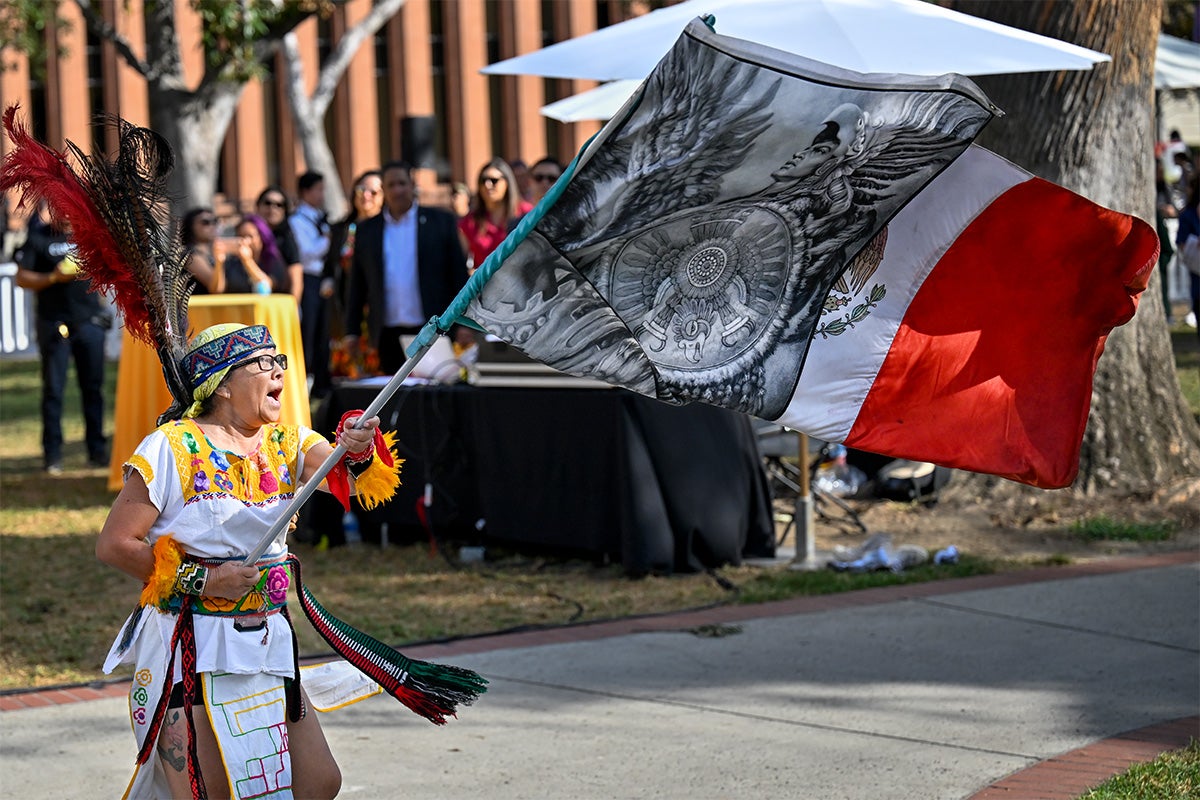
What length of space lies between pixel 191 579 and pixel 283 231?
952 cm

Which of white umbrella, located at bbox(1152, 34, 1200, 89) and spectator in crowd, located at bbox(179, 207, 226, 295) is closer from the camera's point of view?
spectator in crowd, located at bbox(179, 207, 226, 295)

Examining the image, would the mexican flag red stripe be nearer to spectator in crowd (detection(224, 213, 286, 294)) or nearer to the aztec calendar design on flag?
the aztec calendar design on flag

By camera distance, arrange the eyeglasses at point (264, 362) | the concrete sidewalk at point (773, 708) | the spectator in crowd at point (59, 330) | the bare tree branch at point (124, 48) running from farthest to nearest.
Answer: the bare tree branch at point (124, 48), the spectator in crowd at point (59, 330), the concrete sidewalk at point (773, 708), the eyeglasses at point (264, 362)

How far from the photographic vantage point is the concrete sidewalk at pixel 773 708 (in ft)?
17.6

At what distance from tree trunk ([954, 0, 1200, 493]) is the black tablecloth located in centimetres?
258

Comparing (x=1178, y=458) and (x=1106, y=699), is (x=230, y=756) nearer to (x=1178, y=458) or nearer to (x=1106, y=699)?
(x=1106, y=699)

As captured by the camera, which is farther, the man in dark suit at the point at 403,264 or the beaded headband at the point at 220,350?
the man in dark suit at the point at 403,264

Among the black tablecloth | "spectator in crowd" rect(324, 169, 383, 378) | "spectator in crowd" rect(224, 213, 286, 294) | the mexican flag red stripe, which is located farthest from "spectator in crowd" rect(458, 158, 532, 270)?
the mexican flag red stripe

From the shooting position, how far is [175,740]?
13.2 ft

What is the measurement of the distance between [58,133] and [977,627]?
4199 cm

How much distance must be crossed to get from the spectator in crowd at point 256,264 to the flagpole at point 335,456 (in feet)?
25.3

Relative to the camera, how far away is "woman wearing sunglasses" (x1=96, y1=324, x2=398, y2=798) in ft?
13.1

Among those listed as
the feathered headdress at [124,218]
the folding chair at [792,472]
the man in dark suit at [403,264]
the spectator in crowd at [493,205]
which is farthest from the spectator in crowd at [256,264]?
the feathered headdress at [124,218]

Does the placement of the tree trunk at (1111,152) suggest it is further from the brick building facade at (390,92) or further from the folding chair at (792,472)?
the brick building facade at (390,92)
